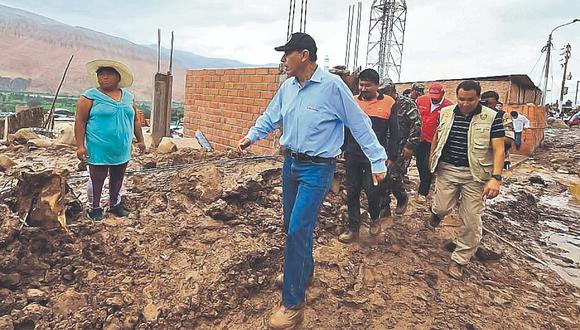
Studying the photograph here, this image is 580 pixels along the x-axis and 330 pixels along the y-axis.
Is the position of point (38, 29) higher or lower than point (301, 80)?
higher

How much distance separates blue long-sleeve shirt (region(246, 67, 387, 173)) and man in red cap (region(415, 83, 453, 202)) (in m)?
2.48

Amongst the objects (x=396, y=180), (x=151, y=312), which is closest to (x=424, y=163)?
(x=396, y=180)

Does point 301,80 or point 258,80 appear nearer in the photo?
point 301,80

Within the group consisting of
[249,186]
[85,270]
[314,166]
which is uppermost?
[314,166]

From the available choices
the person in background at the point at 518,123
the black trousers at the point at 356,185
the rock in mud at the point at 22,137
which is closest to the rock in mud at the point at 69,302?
the black trousers at the point at 356,185

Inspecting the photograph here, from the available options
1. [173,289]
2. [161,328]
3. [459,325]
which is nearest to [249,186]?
[173,289]

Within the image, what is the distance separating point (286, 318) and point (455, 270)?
168cm

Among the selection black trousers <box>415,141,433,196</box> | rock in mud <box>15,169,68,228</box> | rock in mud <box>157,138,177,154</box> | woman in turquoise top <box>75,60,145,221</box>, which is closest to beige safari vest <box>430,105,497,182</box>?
black trousers <box>415,141,433,196</box>

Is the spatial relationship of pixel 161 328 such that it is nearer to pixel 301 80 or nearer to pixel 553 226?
pixel 301 80

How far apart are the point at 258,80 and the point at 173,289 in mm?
3650

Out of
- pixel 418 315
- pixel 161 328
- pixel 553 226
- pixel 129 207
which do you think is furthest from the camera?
pixel 553 226

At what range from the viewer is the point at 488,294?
10.7ft

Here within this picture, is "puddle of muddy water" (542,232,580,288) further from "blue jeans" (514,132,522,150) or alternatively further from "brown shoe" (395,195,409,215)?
"blue jeans" (514,132,522,150)

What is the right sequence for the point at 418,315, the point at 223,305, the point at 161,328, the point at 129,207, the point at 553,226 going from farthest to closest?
1. the point at 553,226
2. the point at 129,207
3. the point at 418,315
4. the point at 223,305
5. the point at 161,328
